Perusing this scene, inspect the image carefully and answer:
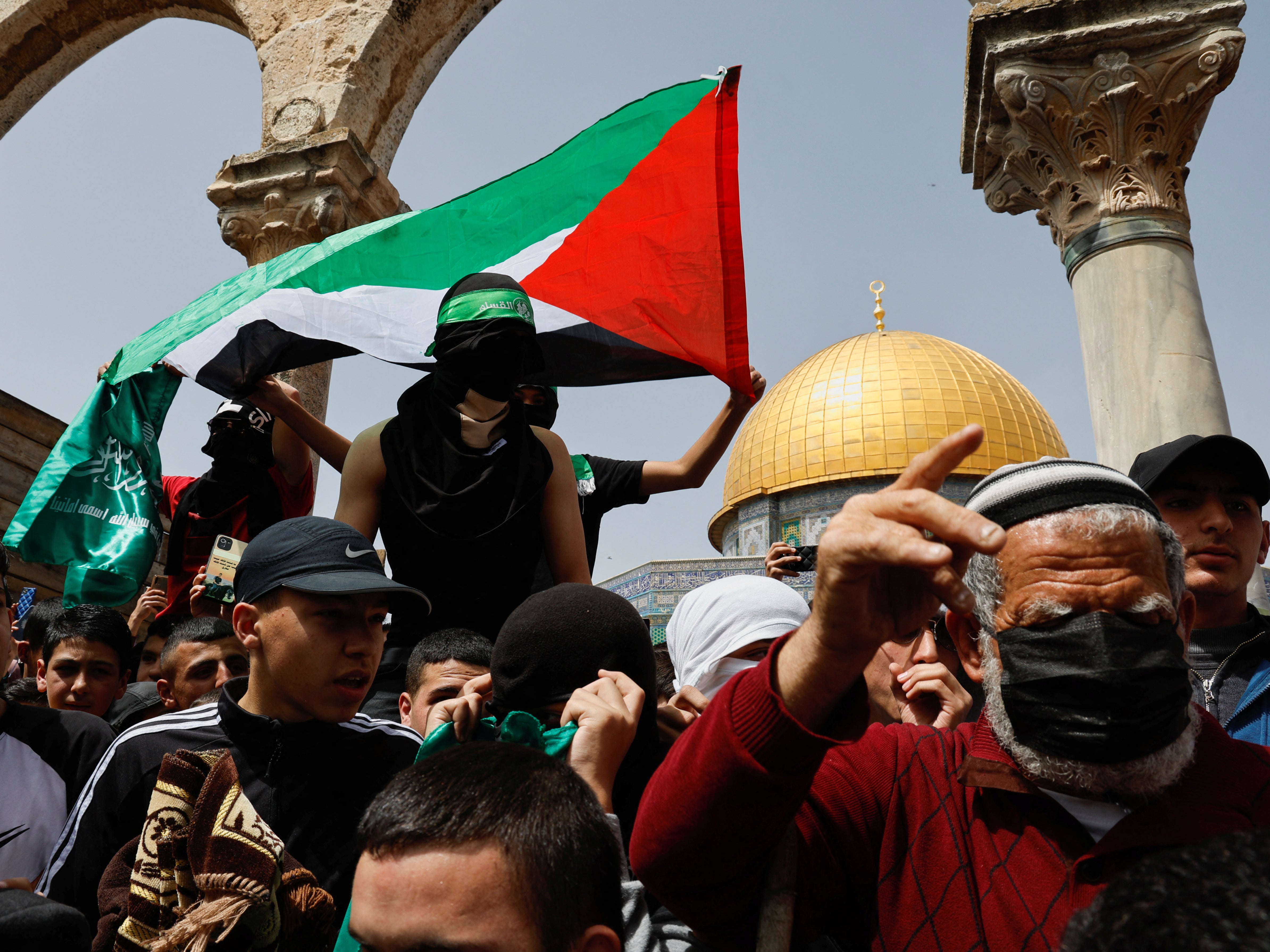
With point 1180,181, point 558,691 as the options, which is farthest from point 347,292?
point 1180,181

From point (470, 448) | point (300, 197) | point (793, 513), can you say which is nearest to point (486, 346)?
point (470, 448)

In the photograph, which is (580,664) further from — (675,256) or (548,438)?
(675,256)

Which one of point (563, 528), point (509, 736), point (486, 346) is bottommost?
point (509, 736)

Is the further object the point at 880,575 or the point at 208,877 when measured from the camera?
the point at 208,877

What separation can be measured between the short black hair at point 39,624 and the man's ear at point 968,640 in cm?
365

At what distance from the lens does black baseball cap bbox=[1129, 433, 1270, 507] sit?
2549mm

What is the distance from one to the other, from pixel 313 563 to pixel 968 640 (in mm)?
Answer: 1351

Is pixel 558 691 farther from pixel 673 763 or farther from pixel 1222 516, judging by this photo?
pixel 1222 516

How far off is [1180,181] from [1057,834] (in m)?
4.69

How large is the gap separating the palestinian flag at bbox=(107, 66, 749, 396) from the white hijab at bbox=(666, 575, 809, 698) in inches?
41.5

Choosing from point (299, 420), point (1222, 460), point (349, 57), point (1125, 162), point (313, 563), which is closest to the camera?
point (313, 563)

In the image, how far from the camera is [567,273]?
374 cm

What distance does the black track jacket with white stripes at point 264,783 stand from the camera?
6.10 feet

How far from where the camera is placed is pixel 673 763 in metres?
1.25
